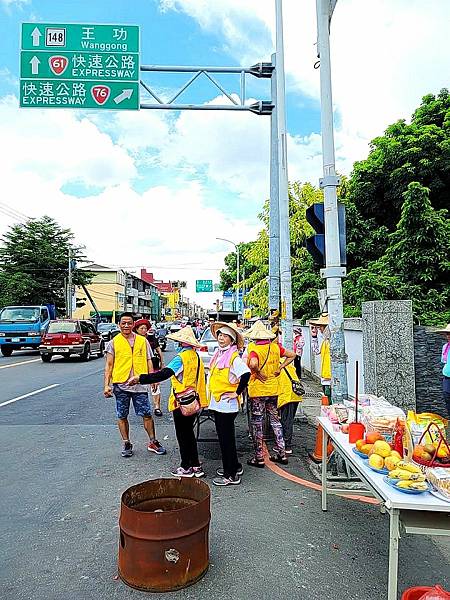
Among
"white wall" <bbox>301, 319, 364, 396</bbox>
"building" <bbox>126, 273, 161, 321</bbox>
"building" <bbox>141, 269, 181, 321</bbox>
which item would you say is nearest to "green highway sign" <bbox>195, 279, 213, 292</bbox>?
"building" <bbox>126, 273, 161, 321</bbox>

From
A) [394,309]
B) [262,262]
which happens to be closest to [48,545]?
[394,309]

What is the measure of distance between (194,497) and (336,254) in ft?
10.2

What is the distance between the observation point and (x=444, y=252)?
1402 cm

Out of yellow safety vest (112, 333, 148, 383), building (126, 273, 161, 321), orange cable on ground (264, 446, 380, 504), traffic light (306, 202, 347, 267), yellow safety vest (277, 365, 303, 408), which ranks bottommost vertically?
orange cable on ground (264, 446, 380, 504)

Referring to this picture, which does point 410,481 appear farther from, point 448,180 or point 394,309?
point 448,180

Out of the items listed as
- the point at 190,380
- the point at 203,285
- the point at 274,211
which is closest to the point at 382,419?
the point at 190,380

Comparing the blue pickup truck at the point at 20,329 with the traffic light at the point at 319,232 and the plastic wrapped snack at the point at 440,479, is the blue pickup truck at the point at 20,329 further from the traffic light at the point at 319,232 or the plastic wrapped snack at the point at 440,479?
the plastic wrapped snack at the point at 440,479

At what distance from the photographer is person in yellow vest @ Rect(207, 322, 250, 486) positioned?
5719 mm

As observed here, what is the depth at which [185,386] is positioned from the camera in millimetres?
5906

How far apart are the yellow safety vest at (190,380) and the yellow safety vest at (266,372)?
2.25 ft

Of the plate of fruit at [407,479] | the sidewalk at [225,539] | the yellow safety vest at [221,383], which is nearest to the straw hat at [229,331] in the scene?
the yellow safety vest at [221,383]

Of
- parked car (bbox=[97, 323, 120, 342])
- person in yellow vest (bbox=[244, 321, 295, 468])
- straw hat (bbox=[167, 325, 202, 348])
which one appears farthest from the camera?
parked car (bbox=[97, 323, 120, 342])

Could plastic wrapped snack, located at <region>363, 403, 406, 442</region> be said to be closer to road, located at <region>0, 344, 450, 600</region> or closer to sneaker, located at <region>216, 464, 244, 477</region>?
road, located at <region>0, 344, 450, 600</region>

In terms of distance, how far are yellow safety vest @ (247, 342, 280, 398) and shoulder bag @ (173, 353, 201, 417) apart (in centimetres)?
89
